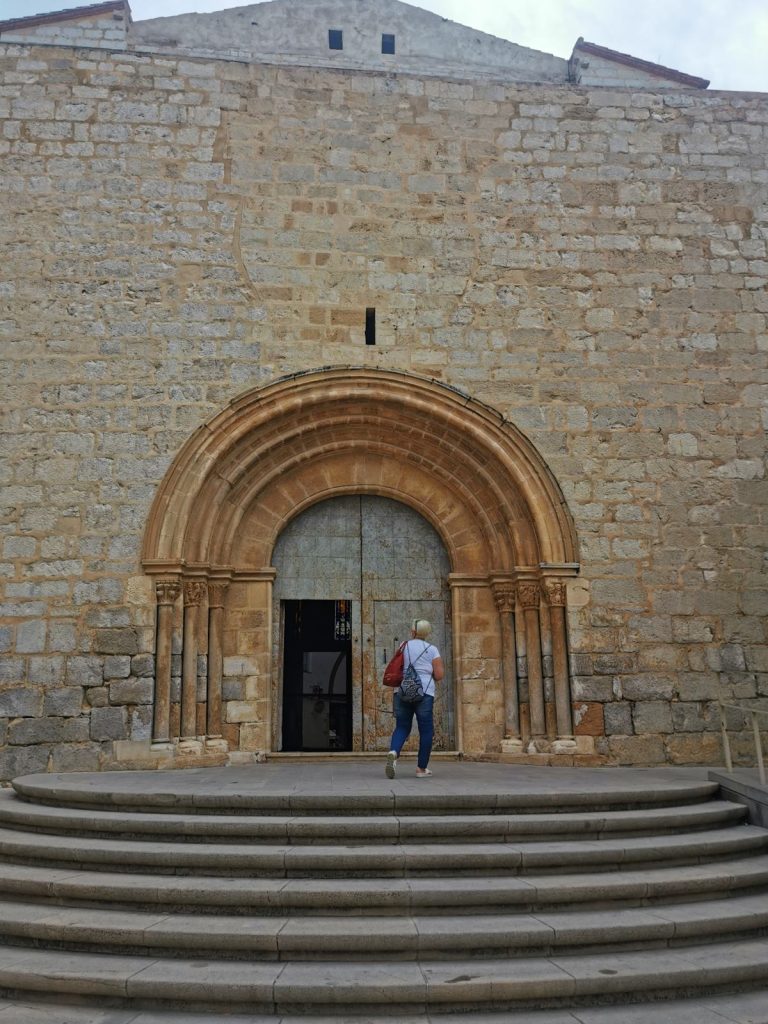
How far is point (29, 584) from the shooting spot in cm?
771

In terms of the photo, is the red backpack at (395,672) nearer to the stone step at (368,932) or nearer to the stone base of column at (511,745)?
the stone base of column at (511,745)

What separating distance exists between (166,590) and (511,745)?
377 centimetres

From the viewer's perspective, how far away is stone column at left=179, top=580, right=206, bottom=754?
7645 millimetres

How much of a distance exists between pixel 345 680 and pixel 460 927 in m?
4.87

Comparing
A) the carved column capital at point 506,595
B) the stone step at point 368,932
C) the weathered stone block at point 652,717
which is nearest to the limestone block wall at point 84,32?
the carved column capital at point 506,595

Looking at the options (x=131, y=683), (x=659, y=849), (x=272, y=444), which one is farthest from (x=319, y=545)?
(x=659, y=849)

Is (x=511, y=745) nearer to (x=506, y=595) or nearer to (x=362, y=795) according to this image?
(x=506, y=595)

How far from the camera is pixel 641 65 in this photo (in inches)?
384

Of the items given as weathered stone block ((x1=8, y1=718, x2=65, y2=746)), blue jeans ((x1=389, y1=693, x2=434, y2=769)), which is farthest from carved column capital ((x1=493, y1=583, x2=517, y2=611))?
weathered stone block ((x1=8, y1=718, x2=65, y2=746))

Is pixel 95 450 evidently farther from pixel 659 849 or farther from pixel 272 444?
pixel 659 849

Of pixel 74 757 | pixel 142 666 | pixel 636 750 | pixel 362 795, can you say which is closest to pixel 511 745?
pixel 636 750

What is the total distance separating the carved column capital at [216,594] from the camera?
26.7 ft

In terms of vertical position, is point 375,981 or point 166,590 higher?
point 166,590

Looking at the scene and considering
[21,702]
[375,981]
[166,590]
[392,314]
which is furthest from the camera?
[392,314]
